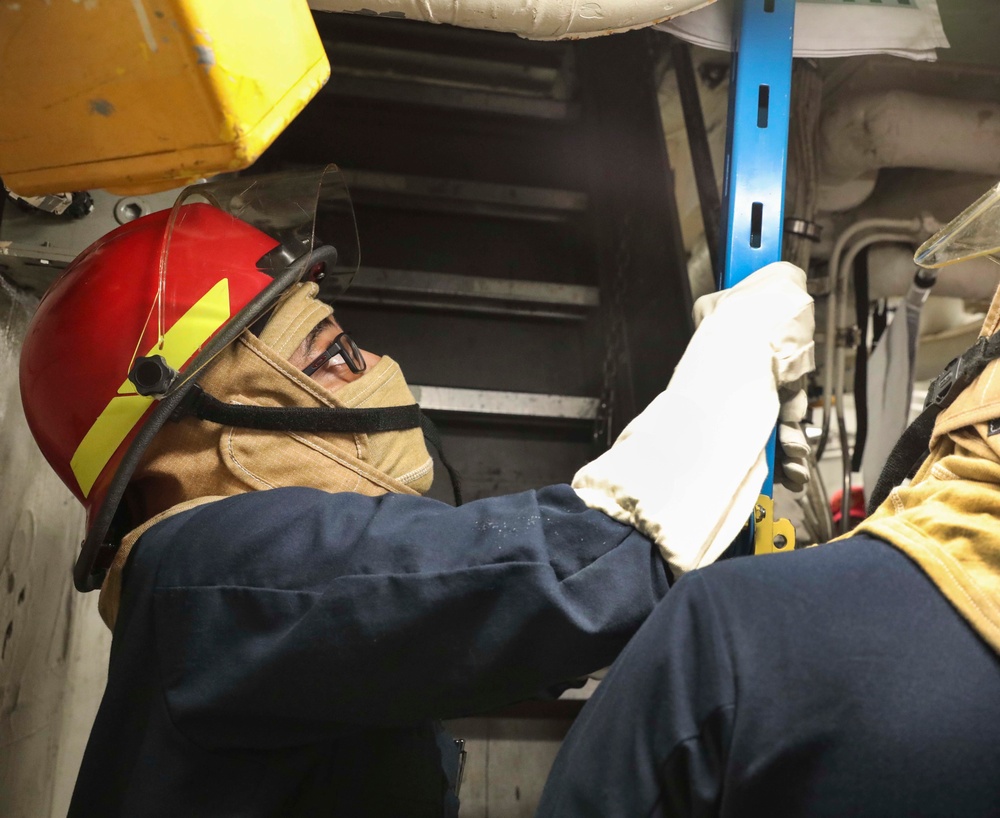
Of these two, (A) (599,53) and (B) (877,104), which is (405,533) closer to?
(B) (877,104)

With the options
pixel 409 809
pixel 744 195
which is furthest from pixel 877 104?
pixel 409 809

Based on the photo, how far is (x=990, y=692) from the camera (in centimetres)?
59

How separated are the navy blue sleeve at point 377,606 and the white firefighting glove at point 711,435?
44 mm

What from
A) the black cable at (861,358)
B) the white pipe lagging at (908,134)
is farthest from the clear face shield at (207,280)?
the black cable at (861,358)

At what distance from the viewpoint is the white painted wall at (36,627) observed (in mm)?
1311

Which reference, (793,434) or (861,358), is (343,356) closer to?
(793,434)

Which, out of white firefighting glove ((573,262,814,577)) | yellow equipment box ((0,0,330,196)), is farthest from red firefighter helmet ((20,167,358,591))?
white firefighting glove ((573,262,814,577))

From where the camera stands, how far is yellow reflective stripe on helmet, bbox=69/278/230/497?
1.11 m

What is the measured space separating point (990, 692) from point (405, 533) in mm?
639

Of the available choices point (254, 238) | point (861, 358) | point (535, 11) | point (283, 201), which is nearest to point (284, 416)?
point (254, 238)

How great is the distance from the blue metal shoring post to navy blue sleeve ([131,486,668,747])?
0.44 meters

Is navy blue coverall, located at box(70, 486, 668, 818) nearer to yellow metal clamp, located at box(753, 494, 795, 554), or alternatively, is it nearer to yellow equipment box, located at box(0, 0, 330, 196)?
yellow metal clamp, located at box(753, 494, 795, 554)

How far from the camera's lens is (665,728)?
2.11ft

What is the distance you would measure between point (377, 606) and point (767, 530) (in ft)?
2.22
